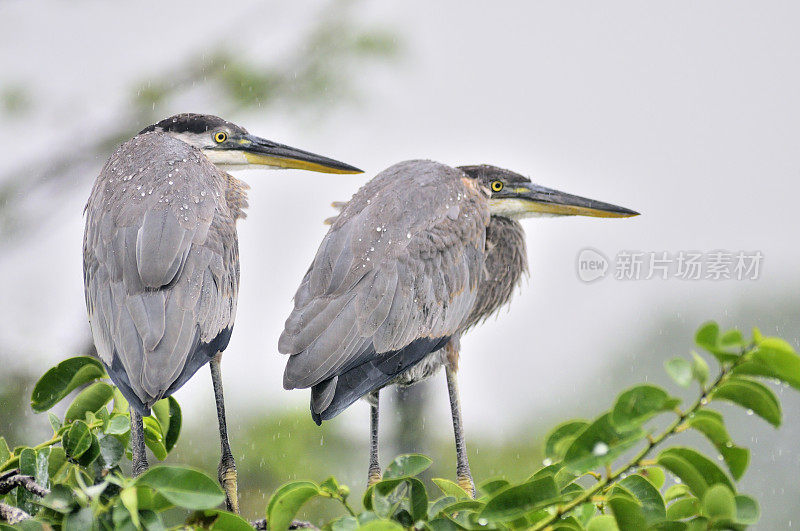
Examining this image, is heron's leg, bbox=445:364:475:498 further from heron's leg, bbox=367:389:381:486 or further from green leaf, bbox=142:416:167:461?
green leaf, bbox=142:416:167:461

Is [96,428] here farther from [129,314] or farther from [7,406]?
[7,406]

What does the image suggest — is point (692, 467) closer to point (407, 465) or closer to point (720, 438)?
point (720, 438)

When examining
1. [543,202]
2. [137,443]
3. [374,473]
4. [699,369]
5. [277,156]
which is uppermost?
[277,156]

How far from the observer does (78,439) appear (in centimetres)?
105

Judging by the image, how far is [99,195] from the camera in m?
1.82

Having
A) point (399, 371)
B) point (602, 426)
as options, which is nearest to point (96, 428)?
point (602, 426)

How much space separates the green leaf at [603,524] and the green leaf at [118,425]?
51 cm

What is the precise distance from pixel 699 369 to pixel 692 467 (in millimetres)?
123

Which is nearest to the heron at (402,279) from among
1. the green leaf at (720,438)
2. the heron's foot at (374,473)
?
the heron's foot at (374,473)

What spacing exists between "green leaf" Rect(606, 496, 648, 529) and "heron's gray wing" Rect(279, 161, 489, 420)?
80cm

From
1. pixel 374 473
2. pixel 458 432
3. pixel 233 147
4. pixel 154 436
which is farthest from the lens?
pixel 233 147

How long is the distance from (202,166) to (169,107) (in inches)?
114

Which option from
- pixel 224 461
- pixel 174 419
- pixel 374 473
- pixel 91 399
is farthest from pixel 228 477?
pixel 91 399

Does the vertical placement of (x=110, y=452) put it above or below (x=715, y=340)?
below
